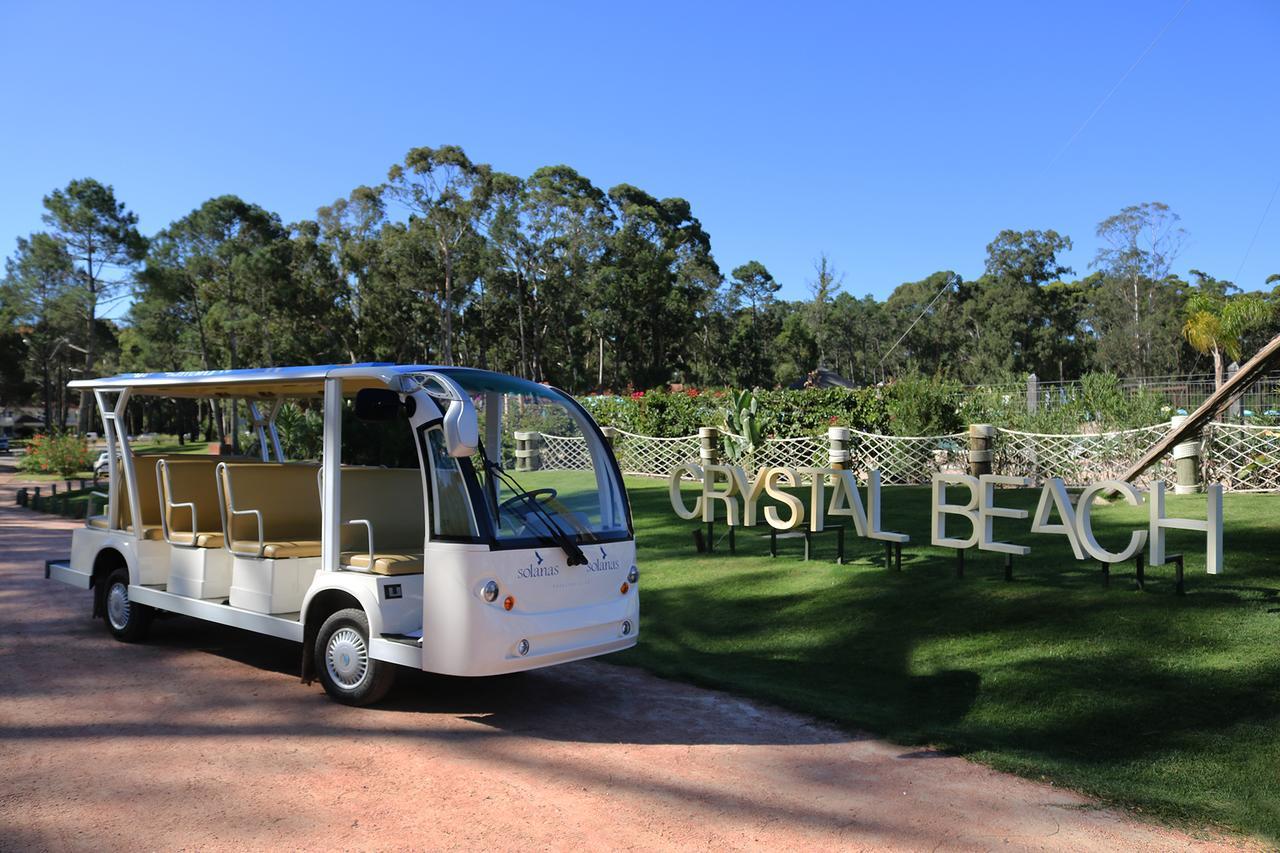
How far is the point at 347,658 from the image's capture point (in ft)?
19.5

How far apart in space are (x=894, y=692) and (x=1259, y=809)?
91.9 inches

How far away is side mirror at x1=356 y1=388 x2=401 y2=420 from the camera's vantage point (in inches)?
223

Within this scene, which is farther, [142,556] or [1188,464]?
[1188,464]

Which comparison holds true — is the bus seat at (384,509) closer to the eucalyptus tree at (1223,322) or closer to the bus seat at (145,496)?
the bus seat at (145,496)

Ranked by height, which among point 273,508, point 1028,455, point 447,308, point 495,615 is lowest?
point 495,615

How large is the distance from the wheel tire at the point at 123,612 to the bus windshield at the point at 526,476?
11.8 ft

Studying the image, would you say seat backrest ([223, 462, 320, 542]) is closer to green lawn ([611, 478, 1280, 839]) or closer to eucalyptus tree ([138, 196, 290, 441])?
green lawn ([611, 478, 1280, 839])

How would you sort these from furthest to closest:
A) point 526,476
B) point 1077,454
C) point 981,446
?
1. point 1077,454
2. point 981,446
3. point 526,476

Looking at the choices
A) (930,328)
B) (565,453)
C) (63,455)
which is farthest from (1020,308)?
(565,453)

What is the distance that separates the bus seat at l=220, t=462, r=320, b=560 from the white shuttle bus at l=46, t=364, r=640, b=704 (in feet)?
0.05

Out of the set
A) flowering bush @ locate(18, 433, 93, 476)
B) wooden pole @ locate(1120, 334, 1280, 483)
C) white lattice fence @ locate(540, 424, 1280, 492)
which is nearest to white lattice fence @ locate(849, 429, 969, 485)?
white lattice fence @ locate(540, 424, 1280, 492)

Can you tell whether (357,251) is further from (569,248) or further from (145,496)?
(145,496)

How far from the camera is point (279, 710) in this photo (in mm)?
5949

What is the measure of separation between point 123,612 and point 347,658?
10.1ft
